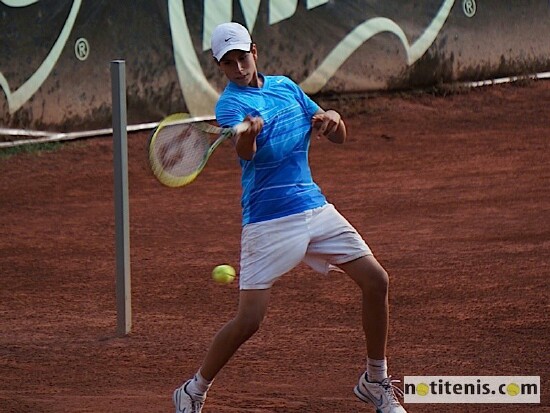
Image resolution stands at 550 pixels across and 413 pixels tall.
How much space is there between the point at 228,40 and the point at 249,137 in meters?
0.49

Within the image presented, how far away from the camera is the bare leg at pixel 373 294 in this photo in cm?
503

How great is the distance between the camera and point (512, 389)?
5465mm

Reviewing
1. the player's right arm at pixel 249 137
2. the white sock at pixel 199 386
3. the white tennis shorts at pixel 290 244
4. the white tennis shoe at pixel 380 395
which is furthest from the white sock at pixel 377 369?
the player's right arm at pixel 249 137

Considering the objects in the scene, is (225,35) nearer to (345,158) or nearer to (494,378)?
(494,378)

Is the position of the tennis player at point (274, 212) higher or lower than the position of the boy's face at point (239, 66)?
lower

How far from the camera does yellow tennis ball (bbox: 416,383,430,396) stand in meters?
5.53

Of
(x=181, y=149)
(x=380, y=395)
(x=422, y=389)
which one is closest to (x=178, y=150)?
(x=181, y=149)

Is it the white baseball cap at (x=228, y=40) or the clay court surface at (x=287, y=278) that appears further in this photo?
the clay court surface at (x=287, y=278)

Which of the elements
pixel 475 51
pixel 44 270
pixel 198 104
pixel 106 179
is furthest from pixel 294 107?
pixel 475 51

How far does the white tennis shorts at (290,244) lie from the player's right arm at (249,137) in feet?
1.35

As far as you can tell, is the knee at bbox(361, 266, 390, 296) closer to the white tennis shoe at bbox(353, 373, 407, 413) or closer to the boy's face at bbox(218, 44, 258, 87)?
the white tennis shoe at bbox(353, 373, 407, 413)

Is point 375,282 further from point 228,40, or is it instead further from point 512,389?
point 228,40

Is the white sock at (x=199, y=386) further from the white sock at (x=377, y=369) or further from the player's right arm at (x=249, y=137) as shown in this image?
the player's right arm at (x=249, y=137)

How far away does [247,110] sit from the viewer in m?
4.84
